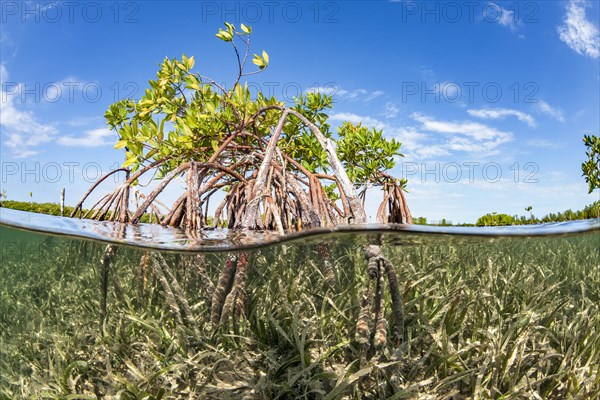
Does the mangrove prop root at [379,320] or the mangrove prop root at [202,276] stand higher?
the mangrove prop root at [202,276]

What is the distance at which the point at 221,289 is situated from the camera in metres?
2.46

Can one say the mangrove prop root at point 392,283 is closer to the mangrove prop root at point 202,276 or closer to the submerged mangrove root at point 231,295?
the submerged mangrove root at point 231,295

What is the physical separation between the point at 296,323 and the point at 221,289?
450 millimetres

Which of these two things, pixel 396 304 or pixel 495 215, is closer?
pixel 396 304

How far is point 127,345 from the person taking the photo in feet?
8.24

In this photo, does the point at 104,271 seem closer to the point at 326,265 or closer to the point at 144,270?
the point at 144,270

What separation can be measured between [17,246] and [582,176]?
8.67 meters

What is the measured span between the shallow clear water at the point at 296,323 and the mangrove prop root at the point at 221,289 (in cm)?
1

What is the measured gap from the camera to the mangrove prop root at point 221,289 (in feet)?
7.83

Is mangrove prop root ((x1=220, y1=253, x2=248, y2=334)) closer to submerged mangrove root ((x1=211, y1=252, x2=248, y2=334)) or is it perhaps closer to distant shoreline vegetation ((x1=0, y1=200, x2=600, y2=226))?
submerged mangrove root ((x1=211, y1=252, x2=248, y2=334))

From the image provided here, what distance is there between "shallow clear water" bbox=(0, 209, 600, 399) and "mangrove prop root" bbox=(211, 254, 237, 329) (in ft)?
0.05

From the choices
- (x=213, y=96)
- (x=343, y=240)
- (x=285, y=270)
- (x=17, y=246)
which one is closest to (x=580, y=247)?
(x=343, y=240)

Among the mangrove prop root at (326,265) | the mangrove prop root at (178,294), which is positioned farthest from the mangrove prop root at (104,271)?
the mangrove prop root at (326,265)

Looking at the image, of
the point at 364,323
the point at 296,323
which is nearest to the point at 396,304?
the point at 364,323
